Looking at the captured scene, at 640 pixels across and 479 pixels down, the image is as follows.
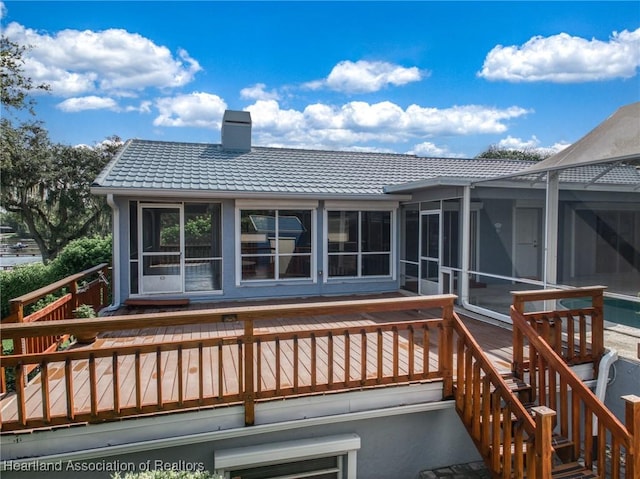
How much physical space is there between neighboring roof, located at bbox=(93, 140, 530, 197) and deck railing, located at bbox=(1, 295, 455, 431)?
397cm

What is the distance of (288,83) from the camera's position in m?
21.0

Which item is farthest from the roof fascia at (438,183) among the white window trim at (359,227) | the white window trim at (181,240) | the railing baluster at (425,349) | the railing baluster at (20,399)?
the railing baluster at (20,399)

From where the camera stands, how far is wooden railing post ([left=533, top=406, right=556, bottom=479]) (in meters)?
2.91

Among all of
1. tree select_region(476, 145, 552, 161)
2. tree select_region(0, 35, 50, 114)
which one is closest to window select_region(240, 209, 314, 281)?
tree select_region(0, 35, 50, 114)

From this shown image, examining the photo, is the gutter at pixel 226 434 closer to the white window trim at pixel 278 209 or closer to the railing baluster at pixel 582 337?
the railing baluster at pixel 582 337

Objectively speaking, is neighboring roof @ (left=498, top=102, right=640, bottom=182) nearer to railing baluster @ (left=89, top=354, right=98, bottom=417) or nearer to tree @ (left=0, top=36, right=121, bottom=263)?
railing baluster @ (left=89, top=354, right=98, bottom=417)

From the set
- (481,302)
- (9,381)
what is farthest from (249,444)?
(481,302)

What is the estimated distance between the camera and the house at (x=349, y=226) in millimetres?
5879

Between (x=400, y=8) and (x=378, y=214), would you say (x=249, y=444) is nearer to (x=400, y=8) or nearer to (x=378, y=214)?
(x=378, y=214)

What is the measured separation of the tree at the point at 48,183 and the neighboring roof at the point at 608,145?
57.5 feet

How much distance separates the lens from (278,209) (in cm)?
854

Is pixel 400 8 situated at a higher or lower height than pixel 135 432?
higher

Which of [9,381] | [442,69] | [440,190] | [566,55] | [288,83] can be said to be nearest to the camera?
[9,381]

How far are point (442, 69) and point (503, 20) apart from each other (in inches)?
259
